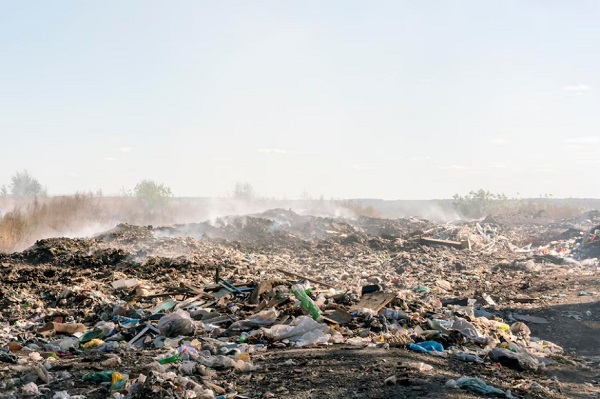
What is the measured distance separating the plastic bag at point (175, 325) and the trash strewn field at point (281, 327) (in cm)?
2

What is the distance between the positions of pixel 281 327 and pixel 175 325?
1.33 m

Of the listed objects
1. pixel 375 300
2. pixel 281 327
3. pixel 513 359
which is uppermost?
pixel 375 300

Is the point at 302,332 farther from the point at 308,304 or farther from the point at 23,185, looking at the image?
the point at 23,185

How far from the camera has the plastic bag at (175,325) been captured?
6930mm

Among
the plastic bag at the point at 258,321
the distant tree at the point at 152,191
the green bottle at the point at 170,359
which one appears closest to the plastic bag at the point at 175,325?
the plastic bag at the point at 258,321

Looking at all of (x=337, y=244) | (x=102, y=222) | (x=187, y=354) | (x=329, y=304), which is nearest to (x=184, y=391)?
(x=187, y=354)

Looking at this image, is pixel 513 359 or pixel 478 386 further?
pixel 513 359

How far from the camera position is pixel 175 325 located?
7.00 meters

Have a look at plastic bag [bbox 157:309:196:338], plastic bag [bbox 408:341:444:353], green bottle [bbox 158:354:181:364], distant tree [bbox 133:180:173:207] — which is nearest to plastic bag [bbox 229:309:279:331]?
plastic bag [bbox 157:309:196:338]

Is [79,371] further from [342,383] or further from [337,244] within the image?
[337,244]

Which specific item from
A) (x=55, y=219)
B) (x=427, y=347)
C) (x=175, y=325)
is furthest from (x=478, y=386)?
(x=55, y=219)

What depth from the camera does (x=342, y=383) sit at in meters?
5.02

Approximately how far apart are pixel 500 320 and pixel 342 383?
15.7ft

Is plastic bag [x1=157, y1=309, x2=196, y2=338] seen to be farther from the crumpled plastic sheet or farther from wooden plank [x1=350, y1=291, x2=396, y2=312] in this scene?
wooden plank [x1=350, y1=291, x2=396, y2=312]
